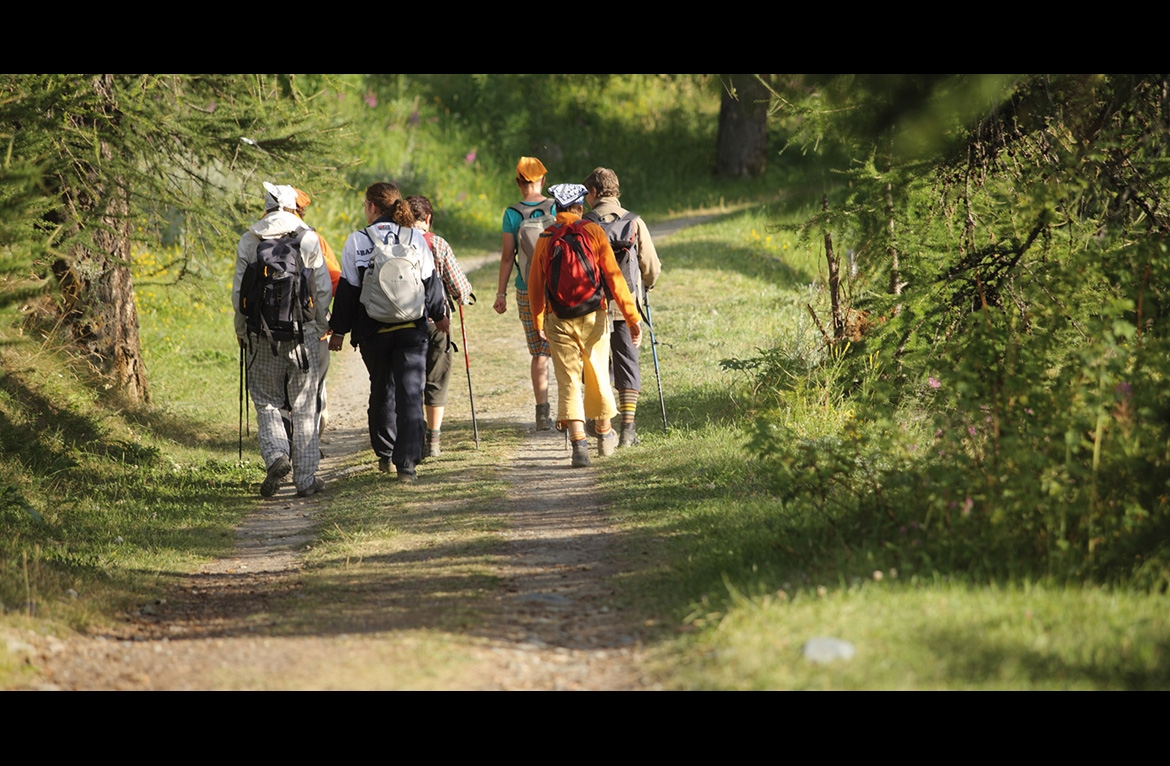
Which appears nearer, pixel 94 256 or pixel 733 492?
pixel 733 492

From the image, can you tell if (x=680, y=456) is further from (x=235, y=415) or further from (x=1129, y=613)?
(x=235, y=415)

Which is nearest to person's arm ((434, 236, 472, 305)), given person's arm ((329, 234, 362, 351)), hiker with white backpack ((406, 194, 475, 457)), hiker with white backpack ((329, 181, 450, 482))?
hiker with white backpack ((406, 194, 475, 457))

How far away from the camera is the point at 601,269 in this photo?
8328 millimetres

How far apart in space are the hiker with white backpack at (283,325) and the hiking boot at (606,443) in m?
2.16

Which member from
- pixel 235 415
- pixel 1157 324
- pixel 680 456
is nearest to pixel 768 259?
pixel 235 415

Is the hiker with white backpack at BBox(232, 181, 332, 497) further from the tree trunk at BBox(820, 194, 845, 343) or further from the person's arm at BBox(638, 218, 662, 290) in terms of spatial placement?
the tree trunk at BBox(820, 194, 845, 343)

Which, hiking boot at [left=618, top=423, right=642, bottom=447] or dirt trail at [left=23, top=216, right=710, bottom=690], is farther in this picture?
hiking boot at [left=618, top=423, right=642, bottom=447]

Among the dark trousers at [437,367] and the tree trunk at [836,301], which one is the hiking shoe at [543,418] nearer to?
the dark trousers at [437,367]

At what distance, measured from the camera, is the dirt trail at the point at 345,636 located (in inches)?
Answer: 182

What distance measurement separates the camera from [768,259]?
19.5 meters

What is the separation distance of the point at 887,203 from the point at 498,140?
2438 cm

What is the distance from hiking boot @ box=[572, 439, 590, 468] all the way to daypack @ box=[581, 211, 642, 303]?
1.23m

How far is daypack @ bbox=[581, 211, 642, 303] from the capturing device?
8.88m

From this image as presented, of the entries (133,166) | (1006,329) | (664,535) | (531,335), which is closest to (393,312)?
(531,335)
